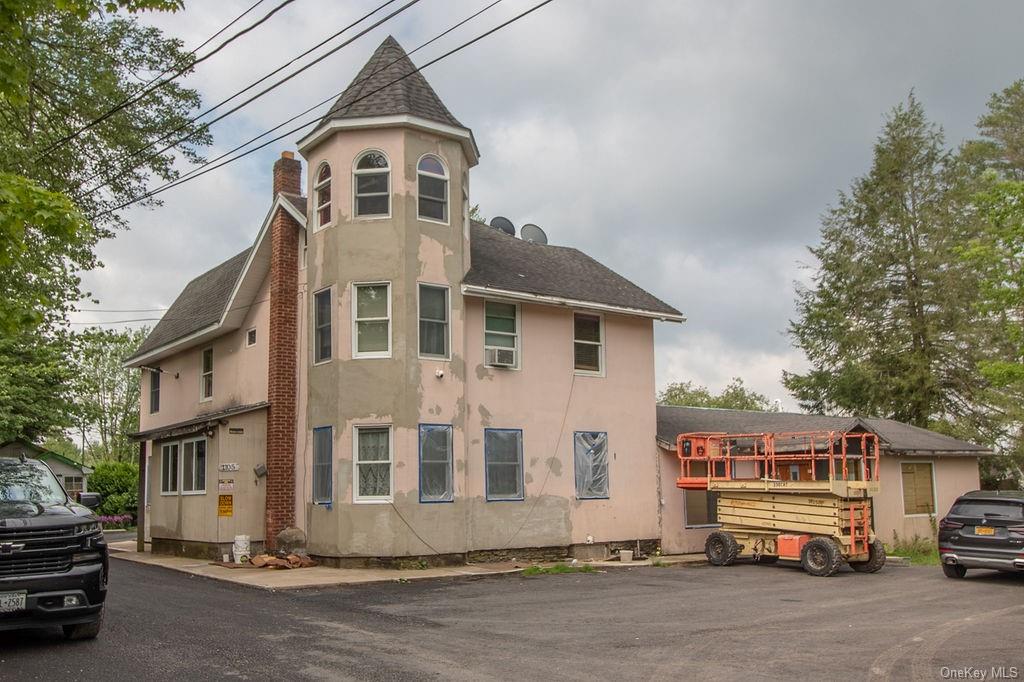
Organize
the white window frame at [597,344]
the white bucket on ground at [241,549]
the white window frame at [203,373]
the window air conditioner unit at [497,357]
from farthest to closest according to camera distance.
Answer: the white window frame at [203,373], the white window frame at [597,344], the window air conditioner unit at [497,357], the white bucket on ground at [241,549]

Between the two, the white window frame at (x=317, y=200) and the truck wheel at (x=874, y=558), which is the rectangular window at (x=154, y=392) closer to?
the white window frame at (x=317, y=200)

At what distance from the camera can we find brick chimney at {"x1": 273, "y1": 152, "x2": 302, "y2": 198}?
73.4 ft

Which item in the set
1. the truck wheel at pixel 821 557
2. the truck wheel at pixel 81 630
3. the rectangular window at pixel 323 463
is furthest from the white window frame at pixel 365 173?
the truck wheel at pixel 821 557

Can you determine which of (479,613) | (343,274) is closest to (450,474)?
(343,274)

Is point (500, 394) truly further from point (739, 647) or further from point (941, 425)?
point (941, 425)

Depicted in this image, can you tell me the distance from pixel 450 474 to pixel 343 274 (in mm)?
4858

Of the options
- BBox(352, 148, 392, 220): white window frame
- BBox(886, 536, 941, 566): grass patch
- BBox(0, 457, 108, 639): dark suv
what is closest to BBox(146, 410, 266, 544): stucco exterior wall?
BBox(352, 148, 392, 220): white window frame

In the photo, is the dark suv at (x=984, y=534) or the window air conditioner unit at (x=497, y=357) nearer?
the dark suv at (x=984, y=534)

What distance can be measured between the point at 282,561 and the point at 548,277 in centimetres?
913

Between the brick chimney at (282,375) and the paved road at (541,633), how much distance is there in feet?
11.2

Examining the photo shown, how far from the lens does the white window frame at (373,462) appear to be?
17.7 m

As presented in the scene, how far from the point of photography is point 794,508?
59.9 ft

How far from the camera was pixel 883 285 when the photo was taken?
121 feet

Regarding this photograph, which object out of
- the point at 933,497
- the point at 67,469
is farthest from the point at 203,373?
the point at 67,469
